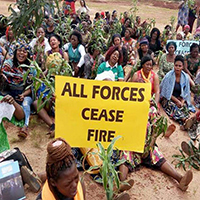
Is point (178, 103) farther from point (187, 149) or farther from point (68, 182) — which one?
point (68, 182)

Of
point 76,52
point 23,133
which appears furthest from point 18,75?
point 76,52

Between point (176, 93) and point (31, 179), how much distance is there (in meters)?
3.33

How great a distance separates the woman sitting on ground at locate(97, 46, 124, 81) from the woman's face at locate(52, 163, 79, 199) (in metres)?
3.47

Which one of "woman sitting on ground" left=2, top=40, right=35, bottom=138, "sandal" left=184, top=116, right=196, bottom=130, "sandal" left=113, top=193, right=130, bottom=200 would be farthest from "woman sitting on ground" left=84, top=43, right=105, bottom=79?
"sandal" left=113, top=193, right=130, bottom=200

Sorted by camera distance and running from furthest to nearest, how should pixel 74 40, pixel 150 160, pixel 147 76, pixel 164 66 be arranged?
pixel 164 66
pixel 74 40
pixel 147 76
pixel 150 160

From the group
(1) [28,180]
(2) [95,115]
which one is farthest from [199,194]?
(1) [28,180]

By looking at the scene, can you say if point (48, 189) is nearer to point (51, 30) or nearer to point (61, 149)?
point (61, 149)

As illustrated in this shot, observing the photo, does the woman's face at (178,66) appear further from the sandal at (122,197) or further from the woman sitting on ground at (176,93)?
the sandal at (122,197)

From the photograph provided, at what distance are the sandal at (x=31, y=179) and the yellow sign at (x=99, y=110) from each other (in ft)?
2.00

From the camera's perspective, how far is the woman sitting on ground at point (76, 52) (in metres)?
5.68

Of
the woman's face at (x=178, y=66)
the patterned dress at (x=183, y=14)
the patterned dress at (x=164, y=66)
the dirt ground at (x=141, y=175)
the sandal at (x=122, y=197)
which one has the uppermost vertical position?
the patterned dress at (x=183, y=14)

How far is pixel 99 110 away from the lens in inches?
105

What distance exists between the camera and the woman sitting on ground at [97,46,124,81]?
4.92m

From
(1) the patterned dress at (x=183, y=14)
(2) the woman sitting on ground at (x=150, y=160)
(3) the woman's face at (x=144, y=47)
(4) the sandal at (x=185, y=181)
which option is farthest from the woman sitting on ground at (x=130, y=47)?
(4) the sandal at (x=185, y=181)
